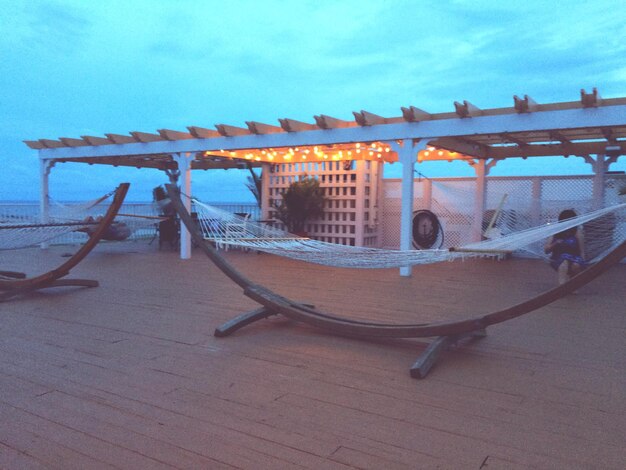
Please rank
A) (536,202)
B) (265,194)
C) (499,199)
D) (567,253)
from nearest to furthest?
(567,253) < (536,202) < (499,199) < (265,194)

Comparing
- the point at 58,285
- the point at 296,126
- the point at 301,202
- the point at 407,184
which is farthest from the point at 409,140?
the point at 58,285

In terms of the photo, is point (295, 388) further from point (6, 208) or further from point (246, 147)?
point (6, 208)

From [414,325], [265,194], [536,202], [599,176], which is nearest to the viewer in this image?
[414,325]

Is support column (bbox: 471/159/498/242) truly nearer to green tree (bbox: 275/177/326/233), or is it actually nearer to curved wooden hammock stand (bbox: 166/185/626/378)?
green tree (bbox: 275/177/326/233)

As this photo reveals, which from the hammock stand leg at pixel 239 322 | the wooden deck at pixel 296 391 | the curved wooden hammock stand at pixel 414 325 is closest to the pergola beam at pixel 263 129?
the wooden deck at pixel 296 391

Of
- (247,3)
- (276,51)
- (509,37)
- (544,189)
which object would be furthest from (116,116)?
(544,189)

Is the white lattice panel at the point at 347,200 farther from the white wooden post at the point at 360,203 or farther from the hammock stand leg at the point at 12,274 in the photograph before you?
the hammock stand leg at the point at 12,274

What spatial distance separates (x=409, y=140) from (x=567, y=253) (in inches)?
83.5

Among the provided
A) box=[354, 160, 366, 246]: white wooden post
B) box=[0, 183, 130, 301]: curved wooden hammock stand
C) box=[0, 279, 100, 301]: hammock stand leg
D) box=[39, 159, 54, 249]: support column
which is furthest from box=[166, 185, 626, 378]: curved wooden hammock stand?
box=[39, 159, 54, 249]: support column

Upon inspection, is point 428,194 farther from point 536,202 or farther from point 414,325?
point 414,325

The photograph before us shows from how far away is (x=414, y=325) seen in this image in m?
2.71

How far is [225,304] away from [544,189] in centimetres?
559

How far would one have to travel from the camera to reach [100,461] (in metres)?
1.55

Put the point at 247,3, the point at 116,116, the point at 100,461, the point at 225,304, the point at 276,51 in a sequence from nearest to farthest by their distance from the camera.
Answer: the point at 100,461, the point at 225,304, the point at 247,3, the point at 276,51, the point at 116,116
